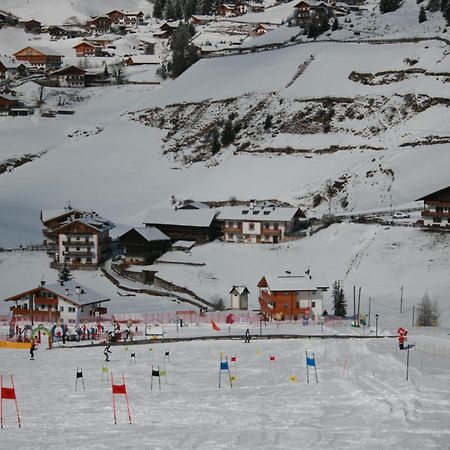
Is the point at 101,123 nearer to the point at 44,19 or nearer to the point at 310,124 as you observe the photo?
the point at 310,124

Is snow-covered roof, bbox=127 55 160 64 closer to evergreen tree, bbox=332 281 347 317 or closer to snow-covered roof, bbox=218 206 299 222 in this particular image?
snow-covered roof, bbox=218 206 299 222

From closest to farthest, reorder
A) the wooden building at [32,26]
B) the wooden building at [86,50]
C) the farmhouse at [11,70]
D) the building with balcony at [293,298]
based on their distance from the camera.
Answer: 1. the building with balcony at [293,298]
2. the farmhouse at [11,70]
3. the wooden building at [86,50]
4. the wooden building at [32,26]

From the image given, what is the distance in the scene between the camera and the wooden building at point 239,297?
56062 mm

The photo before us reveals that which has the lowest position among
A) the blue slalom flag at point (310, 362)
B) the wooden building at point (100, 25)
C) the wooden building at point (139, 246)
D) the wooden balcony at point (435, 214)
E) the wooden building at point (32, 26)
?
the blue slalom flag at point (310, 362)

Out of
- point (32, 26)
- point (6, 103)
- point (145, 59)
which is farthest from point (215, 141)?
point (32, 26)

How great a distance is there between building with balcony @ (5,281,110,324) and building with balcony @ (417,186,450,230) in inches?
988

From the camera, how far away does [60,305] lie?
54.4 m

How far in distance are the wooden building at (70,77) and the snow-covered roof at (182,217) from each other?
56095mm

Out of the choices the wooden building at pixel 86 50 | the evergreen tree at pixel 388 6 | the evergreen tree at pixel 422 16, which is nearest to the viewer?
the evergreen tree at pixel 422 16

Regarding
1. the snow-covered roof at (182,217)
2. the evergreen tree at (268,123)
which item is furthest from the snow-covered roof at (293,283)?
the evergreen tree at (268,123)

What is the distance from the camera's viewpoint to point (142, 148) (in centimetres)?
10338

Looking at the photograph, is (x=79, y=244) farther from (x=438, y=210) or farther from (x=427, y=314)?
(x=427, y=314)

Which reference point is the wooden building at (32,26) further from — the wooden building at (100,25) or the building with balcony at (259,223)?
the building with balcony at (259,223)

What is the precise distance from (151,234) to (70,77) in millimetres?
63591
